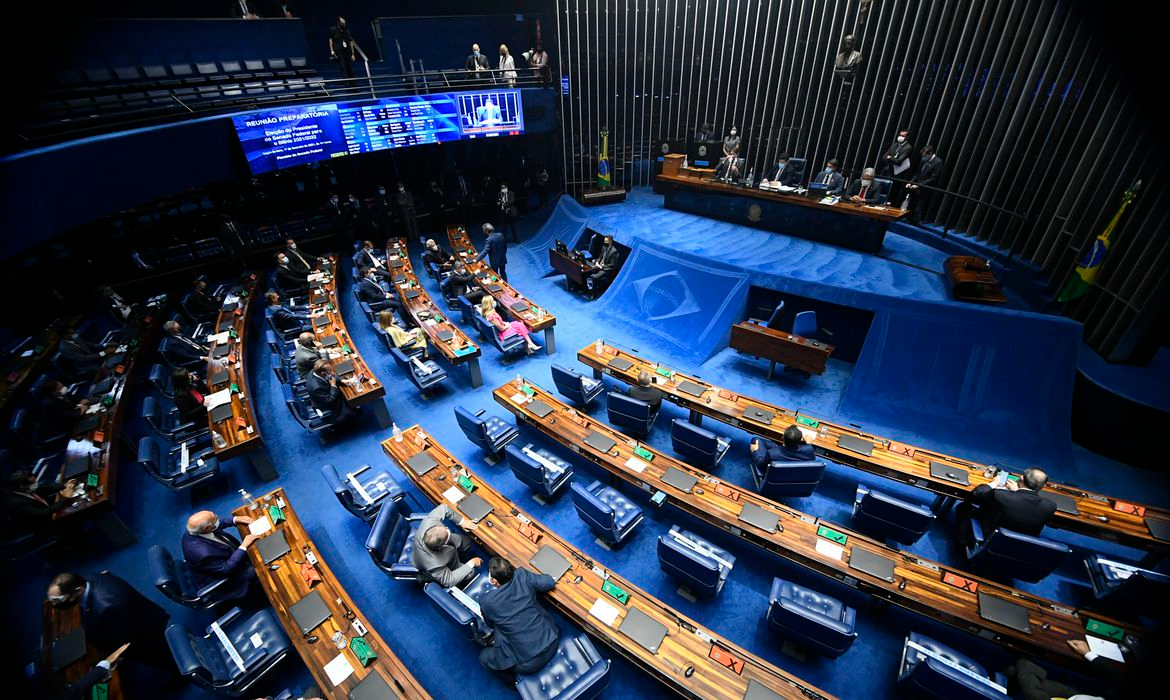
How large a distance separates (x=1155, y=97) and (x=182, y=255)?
20.6 metres

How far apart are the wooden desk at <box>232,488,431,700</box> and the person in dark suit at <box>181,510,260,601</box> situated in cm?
15

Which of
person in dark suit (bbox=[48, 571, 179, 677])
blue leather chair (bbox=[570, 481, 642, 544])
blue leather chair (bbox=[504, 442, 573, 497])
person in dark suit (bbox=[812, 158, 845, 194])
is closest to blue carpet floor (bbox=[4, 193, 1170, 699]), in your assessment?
blue leather chair (bbox=[504, 442, 573, 497])

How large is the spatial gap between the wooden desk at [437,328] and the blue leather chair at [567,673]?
5.14 m

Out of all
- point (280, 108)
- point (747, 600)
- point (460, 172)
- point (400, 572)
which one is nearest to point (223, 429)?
point (400, 572)

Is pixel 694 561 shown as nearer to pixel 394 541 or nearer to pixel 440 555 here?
pixel 440 555

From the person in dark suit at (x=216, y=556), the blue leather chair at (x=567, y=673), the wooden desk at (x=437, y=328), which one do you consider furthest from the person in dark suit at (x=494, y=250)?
the blue leather chair at (x=567, y=673)

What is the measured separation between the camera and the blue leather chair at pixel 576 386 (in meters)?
7.44

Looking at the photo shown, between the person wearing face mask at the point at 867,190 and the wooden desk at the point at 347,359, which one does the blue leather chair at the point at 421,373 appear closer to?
the wooden desk at the point at 347,359

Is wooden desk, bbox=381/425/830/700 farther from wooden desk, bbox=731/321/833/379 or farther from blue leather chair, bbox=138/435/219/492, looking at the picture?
wooden desk, bbox=731/321/833/379

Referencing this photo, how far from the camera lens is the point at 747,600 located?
16.9 ft

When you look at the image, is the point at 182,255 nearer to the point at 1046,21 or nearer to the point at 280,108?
the point at 280,108

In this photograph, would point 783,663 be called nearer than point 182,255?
Yes

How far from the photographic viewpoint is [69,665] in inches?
159

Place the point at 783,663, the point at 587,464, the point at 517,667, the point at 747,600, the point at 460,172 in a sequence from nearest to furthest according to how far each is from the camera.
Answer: the point at 517,667 → the point at 783,663 → the point at 747,600 → the point at 587,464 → the point at 460,172
